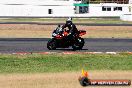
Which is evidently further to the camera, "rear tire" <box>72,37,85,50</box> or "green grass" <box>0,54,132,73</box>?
"rear tire" <box>72,37,85,50</box>

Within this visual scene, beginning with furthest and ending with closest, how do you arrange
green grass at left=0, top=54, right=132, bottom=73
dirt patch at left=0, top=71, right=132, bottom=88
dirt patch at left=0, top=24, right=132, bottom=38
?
dirt patch at left=0, top=24, right=132, bottom=38, green grass at left=0, top=54, right=132, bottom=73, dirt patch at left=0, top=71, right=132, bottom=88

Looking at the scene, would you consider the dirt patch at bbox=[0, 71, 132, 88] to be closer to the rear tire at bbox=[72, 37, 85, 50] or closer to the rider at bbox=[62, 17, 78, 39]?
the rider at bbox=[62, 17, 78, 39]

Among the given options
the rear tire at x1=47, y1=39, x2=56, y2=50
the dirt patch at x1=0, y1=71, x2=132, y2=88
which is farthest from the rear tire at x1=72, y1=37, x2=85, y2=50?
the dirt patch at x1=0, y1=71, x2=132, y2=88

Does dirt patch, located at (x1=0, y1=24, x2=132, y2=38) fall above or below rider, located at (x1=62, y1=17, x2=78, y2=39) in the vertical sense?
below

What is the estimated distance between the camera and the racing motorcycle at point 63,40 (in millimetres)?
26875

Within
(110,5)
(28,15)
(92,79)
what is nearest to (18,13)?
(28,15)

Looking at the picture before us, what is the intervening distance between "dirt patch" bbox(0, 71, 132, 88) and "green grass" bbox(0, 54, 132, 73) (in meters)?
1.24

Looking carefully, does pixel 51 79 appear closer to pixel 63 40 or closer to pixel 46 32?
pixel 63 40

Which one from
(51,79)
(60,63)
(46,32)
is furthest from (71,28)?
(46,32)

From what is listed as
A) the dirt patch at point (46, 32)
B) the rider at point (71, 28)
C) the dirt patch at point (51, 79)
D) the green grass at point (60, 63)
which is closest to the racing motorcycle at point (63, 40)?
the rider at point (71, 28)

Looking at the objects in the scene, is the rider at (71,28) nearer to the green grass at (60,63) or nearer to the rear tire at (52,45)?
the rear tire at (52,45)

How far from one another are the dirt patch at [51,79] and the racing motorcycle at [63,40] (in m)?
8.21

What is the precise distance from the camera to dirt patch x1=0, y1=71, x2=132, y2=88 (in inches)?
621

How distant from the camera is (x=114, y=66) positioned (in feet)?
68.2
